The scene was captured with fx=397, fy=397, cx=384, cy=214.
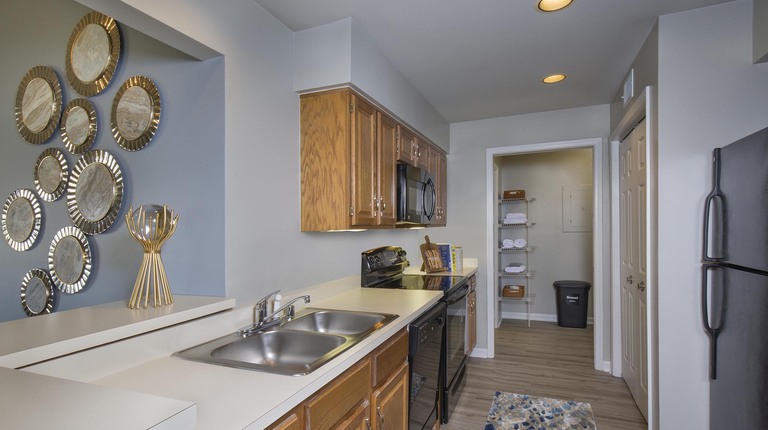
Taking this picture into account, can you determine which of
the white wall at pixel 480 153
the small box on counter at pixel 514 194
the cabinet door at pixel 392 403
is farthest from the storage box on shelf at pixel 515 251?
the cabinet door at pixel 392 403

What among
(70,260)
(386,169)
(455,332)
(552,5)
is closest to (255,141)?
(386,169)

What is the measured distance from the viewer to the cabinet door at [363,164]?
218 centimetres

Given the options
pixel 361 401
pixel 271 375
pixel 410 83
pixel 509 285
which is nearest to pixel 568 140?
pixel 410 83

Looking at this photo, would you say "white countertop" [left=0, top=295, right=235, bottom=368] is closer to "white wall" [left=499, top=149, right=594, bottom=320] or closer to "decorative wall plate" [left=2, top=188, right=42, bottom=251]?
"decorative wall plate" [left=2, top=188, right=42, bottom=251]

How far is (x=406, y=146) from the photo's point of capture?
9.78 feet

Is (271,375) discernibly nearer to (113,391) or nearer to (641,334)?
(113,391)

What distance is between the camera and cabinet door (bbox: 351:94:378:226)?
218 centimetres

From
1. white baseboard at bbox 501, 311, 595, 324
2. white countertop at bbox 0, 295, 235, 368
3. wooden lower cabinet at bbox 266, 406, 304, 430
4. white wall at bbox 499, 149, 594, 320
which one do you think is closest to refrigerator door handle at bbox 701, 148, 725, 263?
wooden lower cabinet at bbox 266, 406, 304, 430

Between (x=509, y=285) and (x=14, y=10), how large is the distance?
5510 mm

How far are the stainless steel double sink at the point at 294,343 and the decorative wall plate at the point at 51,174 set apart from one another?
1477mm

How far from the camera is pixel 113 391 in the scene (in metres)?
0.66

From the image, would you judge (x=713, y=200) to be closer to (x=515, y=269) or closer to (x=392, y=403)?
(x=392, y=403)

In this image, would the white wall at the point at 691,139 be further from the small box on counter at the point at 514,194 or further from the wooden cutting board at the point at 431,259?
the small box on counter at the point at 514,194

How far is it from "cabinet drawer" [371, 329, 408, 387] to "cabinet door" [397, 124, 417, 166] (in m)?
1.38
